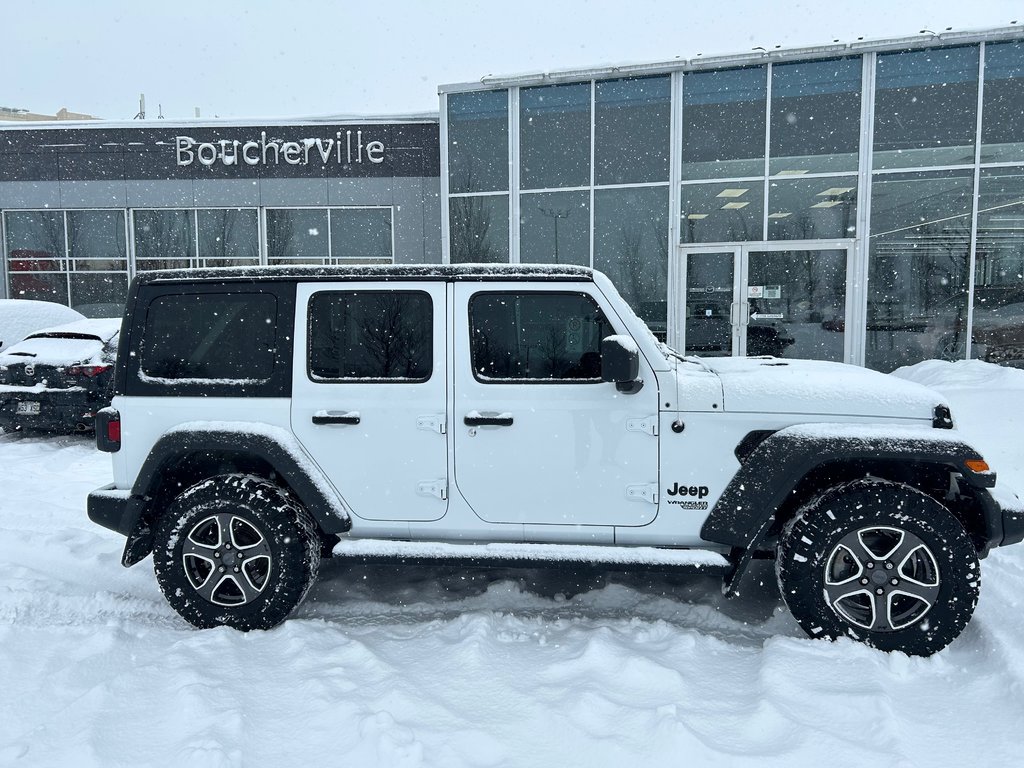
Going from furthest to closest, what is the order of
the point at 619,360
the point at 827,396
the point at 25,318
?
the point at 25,318
the point at 827,396
the point at 619,360

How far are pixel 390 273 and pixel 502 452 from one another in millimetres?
1112

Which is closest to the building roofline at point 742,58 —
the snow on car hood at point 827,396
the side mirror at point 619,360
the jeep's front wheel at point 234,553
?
the snow on car hood at point 827,396

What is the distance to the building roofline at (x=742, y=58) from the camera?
1153 cm

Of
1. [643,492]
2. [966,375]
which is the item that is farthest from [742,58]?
[643,492]

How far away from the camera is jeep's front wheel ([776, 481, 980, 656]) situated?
3.21m

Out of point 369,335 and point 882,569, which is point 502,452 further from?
point 882,569

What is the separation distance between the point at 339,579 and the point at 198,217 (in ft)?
52.0

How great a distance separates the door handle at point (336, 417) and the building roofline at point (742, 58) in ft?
38.2

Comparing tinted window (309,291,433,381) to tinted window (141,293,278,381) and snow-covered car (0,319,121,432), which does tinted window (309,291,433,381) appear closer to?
tinted window (141,293,278,381)

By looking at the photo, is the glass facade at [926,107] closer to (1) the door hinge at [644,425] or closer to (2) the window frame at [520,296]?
(2) the window frame at [520,296]

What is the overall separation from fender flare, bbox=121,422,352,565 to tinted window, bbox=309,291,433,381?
1.34 feet

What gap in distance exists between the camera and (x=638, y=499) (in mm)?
3449

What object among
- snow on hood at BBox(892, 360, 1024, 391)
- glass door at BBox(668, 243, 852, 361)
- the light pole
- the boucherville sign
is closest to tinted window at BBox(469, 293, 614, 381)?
snow on hood at BBox(892, 360, 1024, 391)

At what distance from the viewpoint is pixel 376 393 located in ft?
11.8
